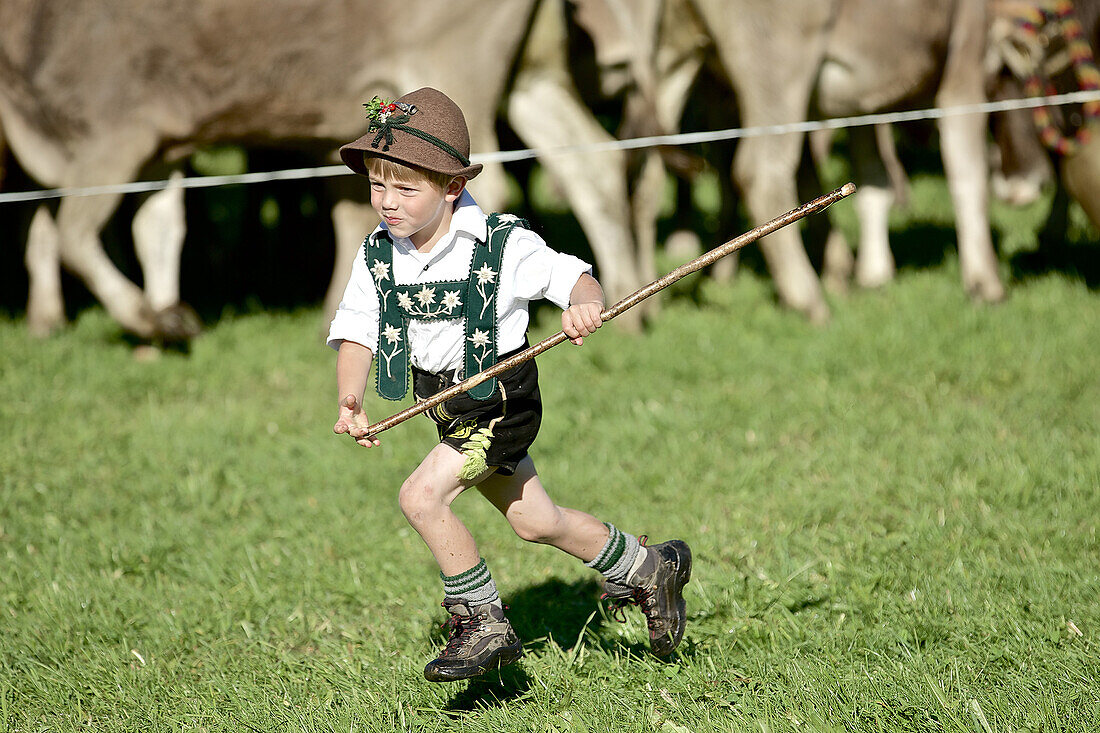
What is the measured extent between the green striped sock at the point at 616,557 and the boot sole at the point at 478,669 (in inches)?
14.3

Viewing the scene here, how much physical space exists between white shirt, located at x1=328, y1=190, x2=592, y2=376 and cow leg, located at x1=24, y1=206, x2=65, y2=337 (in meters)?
5.17

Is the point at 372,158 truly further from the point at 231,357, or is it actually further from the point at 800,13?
the point at 800,13

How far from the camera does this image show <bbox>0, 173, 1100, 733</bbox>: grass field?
10.2 ft

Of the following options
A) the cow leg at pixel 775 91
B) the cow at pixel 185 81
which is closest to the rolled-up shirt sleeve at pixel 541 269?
the cow at pixel 185 81

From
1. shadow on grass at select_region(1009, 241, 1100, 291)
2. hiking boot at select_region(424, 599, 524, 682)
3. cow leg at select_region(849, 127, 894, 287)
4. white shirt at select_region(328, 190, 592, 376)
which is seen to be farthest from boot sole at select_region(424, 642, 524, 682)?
shadow on grass at select_region(1009, 241, 1100, 291)

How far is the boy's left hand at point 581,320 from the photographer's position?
2.58 m

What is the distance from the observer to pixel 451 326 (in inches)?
110

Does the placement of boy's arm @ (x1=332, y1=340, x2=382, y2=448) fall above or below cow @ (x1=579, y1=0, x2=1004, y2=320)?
below

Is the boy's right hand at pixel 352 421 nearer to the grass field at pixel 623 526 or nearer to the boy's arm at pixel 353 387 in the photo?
the boy's arm at pixel 353 387

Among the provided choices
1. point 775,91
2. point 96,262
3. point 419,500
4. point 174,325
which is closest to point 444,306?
point 419,500

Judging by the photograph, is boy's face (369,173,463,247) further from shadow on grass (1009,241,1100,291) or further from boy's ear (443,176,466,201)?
shadow on grass (1009,241,1100,291)

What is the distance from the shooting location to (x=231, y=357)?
684 centimetres

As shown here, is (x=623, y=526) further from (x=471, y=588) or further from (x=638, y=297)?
(x=638, y=297)

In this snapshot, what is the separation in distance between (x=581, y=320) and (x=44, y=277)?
5.81 m
